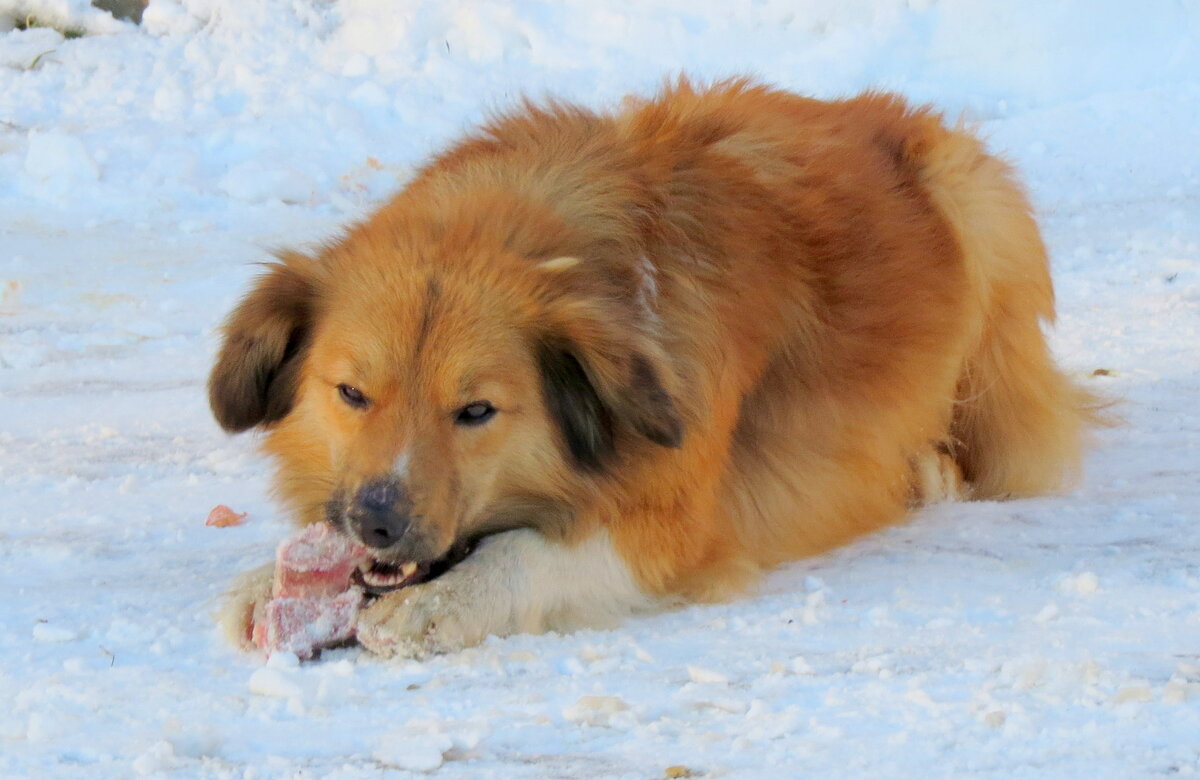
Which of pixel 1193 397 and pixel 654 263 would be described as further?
pixel 1193 397

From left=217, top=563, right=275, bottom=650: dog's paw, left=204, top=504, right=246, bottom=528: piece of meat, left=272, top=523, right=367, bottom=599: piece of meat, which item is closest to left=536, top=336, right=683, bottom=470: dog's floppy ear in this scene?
left=272, top=523, right=367, bottom=599: piece of meat

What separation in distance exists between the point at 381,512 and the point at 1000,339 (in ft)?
7.99

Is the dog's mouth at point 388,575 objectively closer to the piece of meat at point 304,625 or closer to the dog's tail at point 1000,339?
the piece of meat at point 304,625

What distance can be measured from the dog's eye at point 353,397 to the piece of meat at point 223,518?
1.05 m

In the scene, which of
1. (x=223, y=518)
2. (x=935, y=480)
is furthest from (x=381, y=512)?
(x=935, y=480)

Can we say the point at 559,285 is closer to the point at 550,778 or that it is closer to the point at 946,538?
the point at 550,778

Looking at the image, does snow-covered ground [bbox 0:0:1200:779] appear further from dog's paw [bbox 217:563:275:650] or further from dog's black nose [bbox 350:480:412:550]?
dog's black nose [bbox 350:480:412:550]

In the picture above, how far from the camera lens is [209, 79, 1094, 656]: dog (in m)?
2.99

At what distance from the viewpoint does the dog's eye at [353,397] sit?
9.87 ft

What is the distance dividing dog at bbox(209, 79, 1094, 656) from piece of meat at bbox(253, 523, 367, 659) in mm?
73

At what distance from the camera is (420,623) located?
2.97m

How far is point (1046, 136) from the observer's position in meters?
8.59

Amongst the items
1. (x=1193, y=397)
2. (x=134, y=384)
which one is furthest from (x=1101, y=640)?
(x=134, y=384)

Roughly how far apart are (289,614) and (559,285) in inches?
36.0
